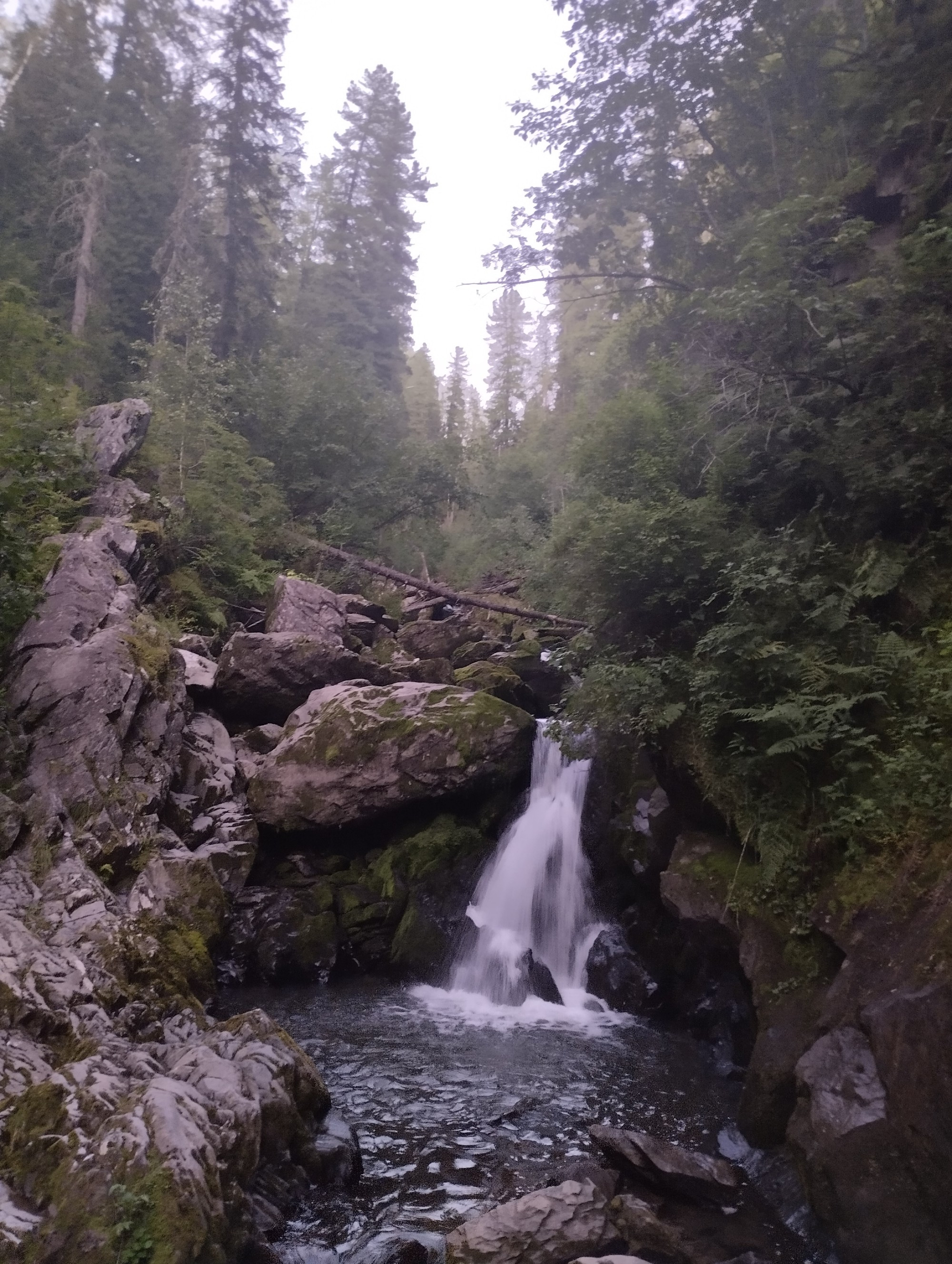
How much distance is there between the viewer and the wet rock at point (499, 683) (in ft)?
45.0

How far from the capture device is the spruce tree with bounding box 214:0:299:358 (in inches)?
957

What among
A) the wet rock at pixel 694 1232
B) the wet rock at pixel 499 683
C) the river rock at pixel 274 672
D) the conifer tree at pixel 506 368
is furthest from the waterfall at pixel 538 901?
the conifer tree at pixel 506 368

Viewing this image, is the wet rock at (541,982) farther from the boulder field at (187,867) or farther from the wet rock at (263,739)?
the wet rock at (263,739)

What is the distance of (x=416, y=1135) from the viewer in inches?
247

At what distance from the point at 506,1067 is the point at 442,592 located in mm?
11792

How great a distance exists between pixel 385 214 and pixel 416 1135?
35.4m

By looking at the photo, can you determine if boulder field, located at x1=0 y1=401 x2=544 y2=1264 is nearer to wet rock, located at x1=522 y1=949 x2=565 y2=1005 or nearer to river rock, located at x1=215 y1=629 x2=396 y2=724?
river rock, located at x1=215 y1=629 x2=396 y2=724

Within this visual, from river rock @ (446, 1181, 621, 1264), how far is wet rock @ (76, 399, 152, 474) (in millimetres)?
13650

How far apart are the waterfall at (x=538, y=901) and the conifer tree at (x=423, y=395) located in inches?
993

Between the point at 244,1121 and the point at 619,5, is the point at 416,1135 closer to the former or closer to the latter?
the point at 244,1121

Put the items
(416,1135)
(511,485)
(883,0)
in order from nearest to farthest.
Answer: (416,1135) < (883,0) < (511,485)

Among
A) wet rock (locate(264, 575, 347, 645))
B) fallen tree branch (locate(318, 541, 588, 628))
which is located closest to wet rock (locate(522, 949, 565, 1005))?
fallen tree branch (locate(318, 541, 588, 628))

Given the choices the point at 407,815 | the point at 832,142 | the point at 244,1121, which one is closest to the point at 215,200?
the point at 832,142

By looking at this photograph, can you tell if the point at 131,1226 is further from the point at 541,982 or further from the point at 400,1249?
the point at 541,982
